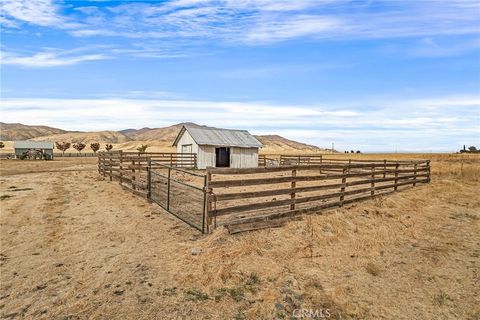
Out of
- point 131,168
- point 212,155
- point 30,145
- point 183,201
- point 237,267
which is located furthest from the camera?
point 30,145

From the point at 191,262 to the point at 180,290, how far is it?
99 cm

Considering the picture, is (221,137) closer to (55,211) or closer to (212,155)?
(212,155)

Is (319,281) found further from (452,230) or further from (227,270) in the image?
(452,230)

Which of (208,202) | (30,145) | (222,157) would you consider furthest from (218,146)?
(30,145)

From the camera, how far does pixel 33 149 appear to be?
53.9 meters

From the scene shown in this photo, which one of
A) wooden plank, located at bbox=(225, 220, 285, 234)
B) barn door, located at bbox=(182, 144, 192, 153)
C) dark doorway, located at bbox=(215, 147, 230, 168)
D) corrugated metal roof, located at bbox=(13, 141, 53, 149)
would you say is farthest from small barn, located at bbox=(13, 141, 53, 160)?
wooden plank, located at bbox=(225, 220, 285, 234)

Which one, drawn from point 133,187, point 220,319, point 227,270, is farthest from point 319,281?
point 133,187

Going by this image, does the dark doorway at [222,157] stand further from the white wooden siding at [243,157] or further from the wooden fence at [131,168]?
the wooden fence at [131,168]

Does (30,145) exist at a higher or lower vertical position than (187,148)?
higher

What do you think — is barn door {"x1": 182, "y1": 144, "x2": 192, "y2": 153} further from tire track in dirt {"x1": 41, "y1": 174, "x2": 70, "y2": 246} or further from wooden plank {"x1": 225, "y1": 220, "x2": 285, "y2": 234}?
wooden plank {"x1": 225, "y1": 220, "x2": 285, "y2": 234}

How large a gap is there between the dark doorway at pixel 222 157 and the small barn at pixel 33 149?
36.4 metres

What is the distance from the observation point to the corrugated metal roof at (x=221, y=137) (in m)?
29.6

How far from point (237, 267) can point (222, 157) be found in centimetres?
2669

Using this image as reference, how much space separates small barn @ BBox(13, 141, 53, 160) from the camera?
172 ft
